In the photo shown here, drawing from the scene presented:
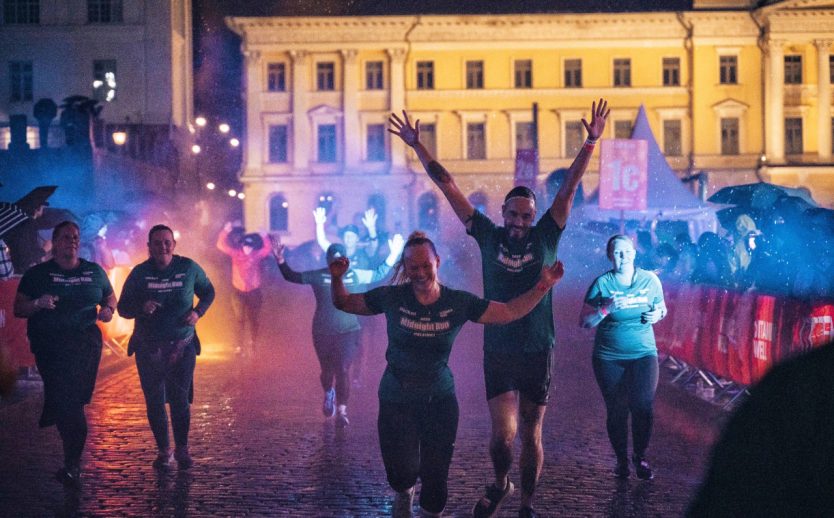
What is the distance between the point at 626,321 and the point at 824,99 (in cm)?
5190

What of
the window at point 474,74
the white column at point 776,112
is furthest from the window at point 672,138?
the window at point 474,74

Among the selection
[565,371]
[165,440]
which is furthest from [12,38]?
[165,440]

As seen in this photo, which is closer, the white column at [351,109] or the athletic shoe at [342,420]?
the athletic shoe at [342,420]

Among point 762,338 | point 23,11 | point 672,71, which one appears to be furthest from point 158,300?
point 672,71

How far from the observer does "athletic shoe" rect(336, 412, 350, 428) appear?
9242mm

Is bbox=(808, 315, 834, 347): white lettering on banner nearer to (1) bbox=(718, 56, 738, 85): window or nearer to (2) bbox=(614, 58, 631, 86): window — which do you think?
(2) bbox=(614, 58, 631, 86): window

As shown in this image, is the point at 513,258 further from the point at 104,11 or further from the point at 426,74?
the point at 104,11

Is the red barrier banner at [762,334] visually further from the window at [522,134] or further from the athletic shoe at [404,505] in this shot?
the window at [522,134]

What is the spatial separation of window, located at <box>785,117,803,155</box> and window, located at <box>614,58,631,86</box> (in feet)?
31.3

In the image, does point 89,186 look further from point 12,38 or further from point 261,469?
point 12,38

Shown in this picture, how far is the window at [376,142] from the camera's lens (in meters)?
53.8

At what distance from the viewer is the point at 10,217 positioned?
12.1 m

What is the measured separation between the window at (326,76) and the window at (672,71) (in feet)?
62.9

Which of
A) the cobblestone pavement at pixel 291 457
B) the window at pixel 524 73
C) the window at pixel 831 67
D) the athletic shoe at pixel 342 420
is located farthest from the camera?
the window at pixel 524 73
